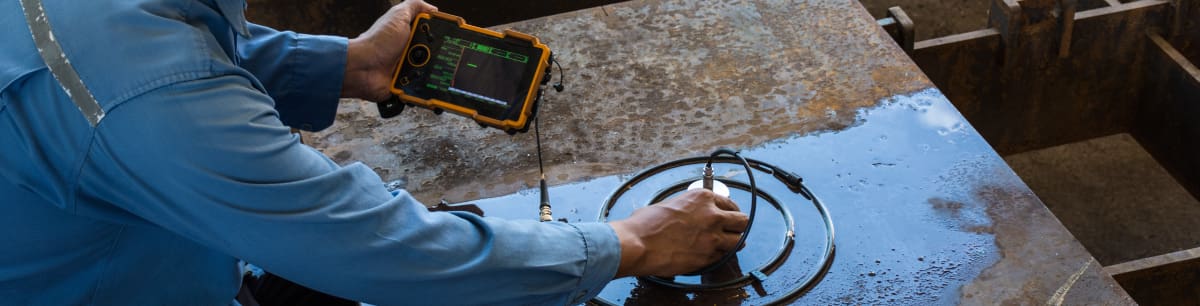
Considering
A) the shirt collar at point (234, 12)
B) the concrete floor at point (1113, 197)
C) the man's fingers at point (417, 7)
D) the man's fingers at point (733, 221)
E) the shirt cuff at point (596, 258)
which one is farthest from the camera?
the concrete floor at point (1113, 197)

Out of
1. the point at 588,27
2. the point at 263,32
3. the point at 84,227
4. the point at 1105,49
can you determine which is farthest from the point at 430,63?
the point at 1105,49

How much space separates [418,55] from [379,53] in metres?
0.08

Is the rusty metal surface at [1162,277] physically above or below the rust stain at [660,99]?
below

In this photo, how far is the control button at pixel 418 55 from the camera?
2.21m

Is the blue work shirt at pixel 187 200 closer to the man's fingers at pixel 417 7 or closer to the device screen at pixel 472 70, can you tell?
the device screen at pixel 472 70

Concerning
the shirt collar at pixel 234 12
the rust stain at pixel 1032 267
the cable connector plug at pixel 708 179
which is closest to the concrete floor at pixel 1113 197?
the rust stain at pixel 1032 267

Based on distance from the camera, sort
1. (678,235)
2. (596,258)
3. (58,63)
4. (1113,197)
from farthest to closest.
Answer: (1113,197) < (678,235) < (596,258) < (58,63)

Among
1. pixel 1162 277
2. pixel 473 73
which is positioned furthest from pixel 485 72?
pixel 1162 277

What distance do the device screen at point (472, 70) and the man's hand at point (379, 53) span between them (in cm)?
4

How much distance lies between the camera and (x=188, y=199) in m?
1.44

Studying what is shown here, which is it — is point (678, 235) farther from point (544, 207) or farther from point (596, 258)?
point (544, 207)

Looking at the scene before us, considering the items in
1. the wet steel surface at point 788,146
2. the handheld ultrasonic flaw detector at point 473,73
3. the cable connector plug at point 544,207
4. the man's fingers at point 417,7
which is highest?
the man's fingers at point 417,7

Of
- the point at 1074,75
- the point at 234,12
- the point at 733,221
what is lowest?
the point at 1074,75

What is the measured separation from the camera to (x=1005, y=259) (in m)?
2.07
